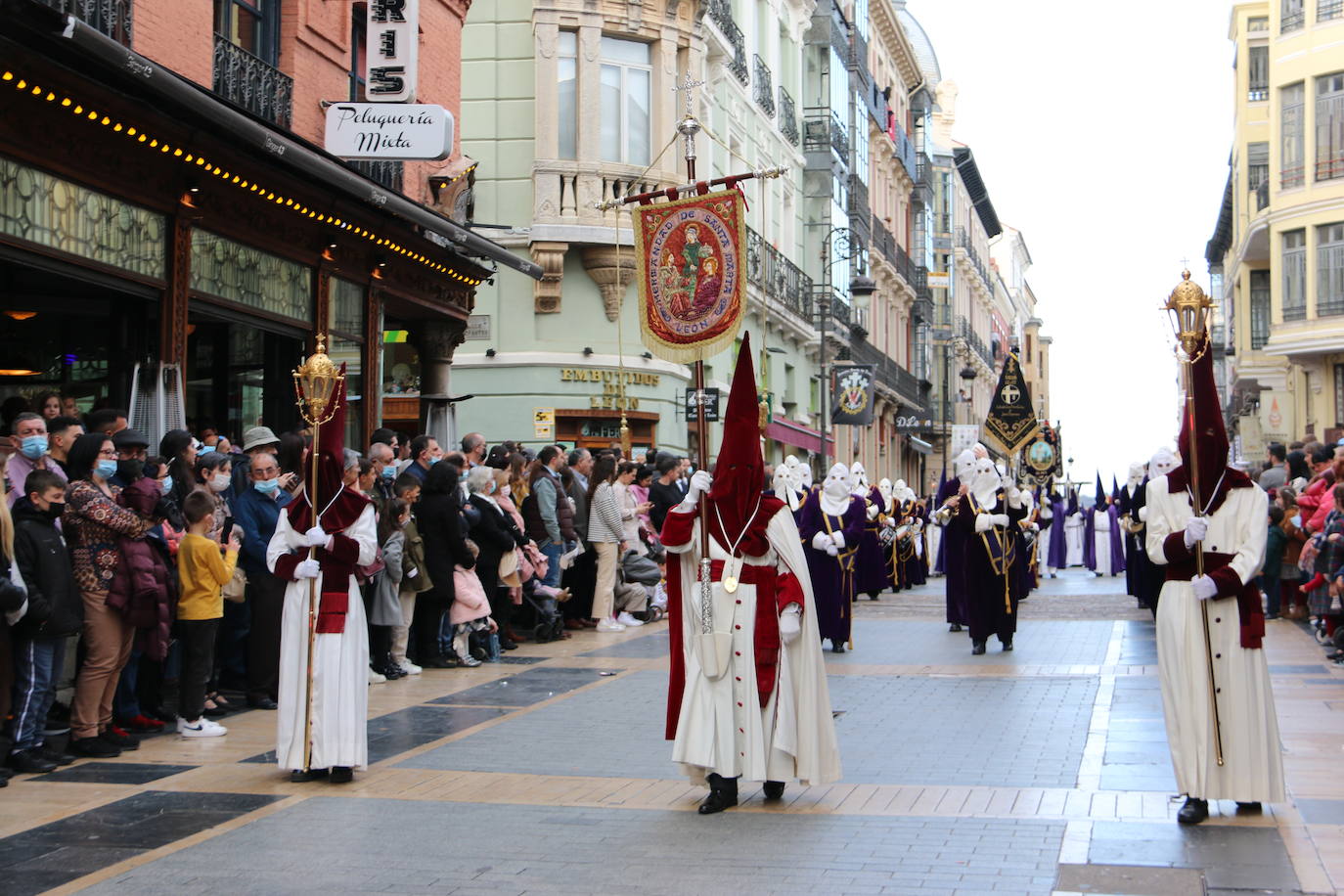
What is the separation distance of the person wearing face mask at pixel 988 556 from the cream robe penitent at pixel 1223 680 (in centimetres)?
793

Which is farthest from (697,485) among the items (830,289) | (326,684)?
(830,289)

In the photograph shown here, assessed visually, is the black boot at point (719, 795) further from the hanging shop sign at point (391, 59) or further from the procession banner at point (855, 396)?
the procession banner at point (855, 396)

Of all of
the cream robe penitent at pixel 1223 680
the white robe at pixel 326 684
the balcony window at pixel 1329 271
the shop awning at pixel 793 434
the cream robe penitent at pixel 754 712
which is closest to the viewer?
the cream robe penitent at pixel 1223 680

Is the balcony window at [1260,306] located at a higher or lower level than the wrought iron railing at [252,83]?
higher

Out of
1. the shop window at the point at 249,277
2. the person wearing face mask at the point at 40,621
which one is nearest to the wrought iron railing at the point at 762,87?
the shop window at the point at 249,277

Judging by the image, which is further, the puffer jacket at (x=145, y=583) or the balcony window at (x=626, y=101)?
the balcony window at (x=626, y=101)

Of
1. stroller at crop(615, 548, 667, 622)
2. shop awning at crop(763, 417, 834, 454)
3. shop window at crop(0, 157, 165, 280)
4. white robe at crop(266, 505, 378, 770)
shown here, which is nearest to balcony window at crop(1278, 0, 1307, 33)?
shop awning at crop(763, 417, 834, 454)

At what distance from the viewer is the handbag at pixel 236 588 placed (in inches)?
458

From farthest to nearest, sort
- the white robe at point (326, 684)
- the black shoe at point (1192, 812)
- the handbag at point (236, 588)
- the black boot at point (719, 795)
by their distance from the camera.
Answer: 1. the handbag at point (236, 588)
2. the white robe at point (326, 684)
3. the black boot at point (719, 795)
4. the black shoe at point (1192, 812)

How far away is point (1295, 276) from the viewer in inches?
1390

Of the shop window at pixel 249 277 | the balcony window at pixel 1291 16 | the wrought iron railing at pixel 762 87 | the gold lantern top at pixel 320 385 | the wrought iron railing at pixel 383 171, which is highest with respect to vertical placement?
the balcony window at pixel 1291 16

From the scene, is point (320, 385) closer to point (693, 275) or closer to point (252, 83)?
point (693, 275)

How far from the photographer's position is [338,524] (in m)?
9.48

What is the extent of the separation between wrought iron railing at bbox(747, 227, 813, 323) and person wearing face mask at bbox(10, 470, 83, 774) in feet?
80.8
